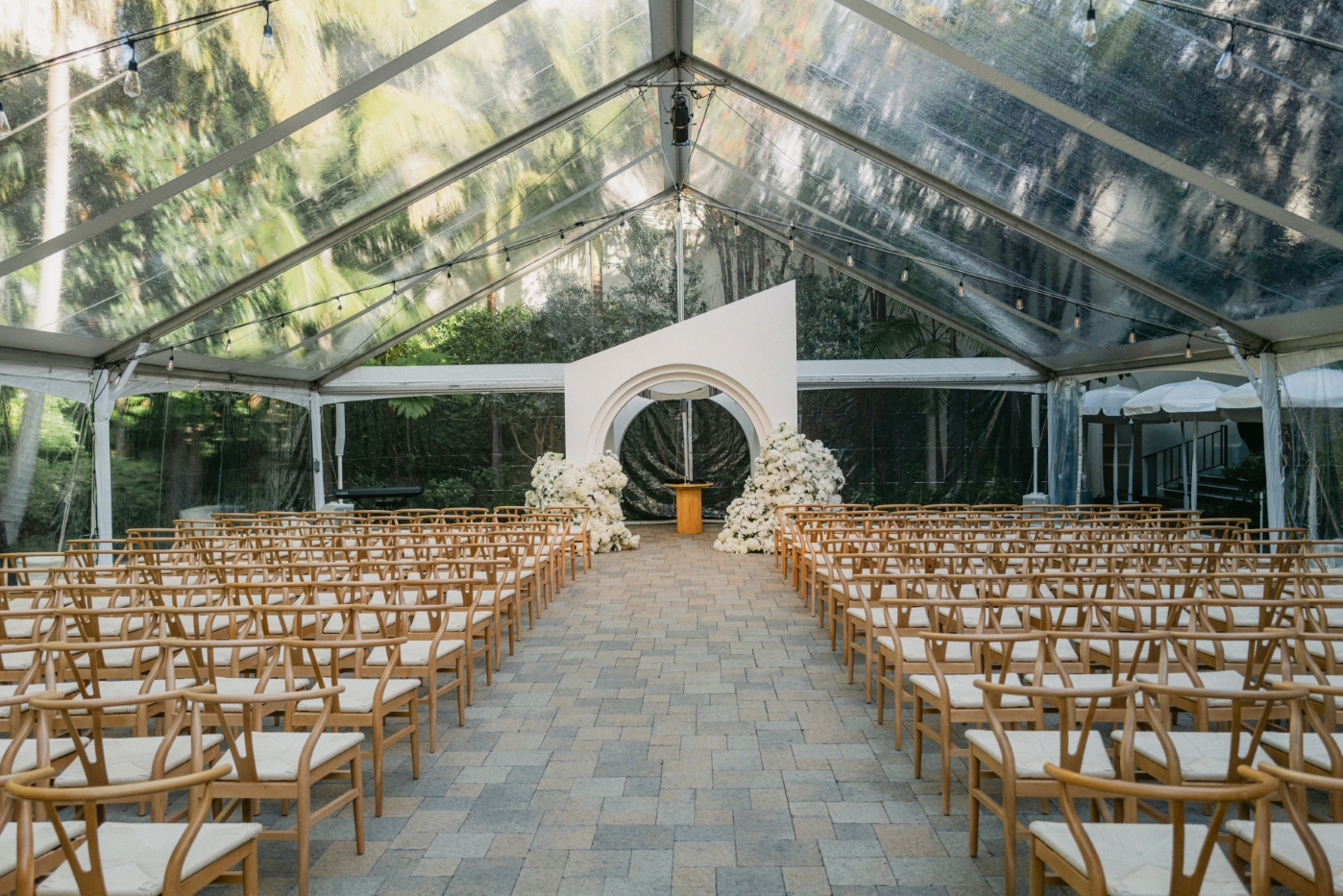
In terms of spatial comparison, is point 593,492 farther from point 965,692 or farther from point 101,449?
point 965,692

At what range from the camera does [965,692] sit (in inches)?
146

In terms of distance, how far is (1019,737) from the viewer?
3191mm

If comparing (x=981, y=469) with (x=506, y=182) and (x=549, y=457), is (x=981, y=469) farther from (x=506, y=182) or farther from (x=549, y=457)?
(x=506, y=182)

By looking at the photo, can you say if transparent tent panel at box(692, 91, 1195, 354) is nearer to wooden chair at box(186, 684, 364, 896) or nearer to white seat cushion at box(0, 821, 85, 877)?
wooden chair at box(186, 684, 364, 896)

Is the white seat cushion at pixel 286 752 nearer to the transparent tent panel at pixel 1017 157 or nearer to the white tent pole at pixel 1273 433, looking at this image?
the transparent tent panel at pixel 1017 157

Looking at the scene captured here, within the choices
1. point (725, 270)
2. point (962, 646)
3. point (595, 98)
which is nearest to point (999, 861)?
point (962, 646)

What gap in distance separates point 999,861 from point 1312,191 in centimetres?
554

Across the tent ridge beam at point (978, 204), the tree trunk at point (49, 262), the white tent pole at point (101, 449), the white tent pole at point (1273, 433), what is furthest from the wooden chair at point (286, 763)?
the white tent pole at point (1273, 433)

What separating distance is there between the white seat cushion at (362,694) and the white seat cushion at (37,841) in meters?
1.12

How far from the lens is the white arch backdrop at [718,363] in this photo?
39.4 ft

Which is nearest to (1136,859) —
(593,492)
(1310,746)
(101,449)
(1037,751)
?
(1037,751)

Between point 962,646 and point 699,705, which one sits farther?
point 699,705

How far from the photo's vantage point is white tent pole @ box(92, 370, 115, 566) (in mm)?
9109

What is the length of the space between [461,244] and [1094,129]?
747 cm
